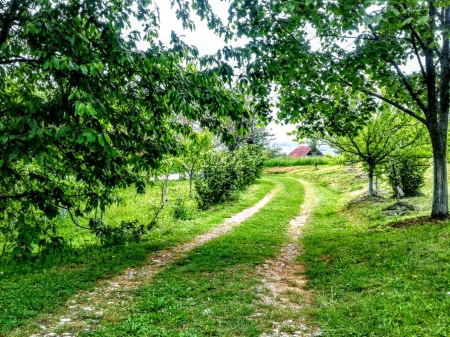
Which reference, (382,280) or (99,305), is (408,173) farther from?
(99,305)

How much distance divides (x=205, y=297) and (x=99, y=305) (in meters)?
1.87

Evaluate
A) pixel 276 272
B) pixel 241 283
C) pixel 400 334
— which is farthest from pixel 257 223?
pixel 400 334

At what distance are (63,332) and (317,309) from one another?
3891 millimetres

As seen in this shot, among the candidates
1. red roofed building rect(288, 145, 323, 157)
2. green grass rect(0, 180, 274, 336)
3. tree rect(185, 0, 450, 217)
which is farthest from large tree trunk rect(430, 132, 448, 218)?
red roofed building rect(288, 145, 323, 157)

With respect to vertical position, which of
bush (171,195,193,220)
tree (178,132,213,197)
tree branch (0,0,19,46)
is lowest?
bush (171,195,193,220)

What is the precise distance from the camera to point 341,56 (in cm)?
830

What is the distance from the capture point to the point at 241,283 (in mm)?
6629

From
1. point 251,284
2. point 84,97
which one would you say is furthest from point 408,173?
point 84,97

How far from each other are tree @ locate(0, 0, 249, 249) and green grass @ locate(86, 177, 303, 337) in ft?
6.77

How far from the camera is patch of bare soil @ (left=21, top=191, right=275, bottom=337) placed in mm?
4801

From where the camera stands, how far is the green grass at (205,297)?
4.76 meters

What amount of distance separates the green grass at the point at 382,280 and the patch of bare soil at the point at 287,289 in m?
0.23

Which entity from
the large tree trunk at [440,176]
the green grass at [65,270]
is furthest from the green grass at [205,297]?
the large tree trunk at [440,176]

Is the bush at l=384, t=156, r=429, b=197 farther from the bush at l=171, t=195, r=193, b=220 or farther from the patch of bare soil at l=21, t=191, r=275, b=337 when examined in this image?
the patch of bare soil at l=21, t=191, r=275, b=337
